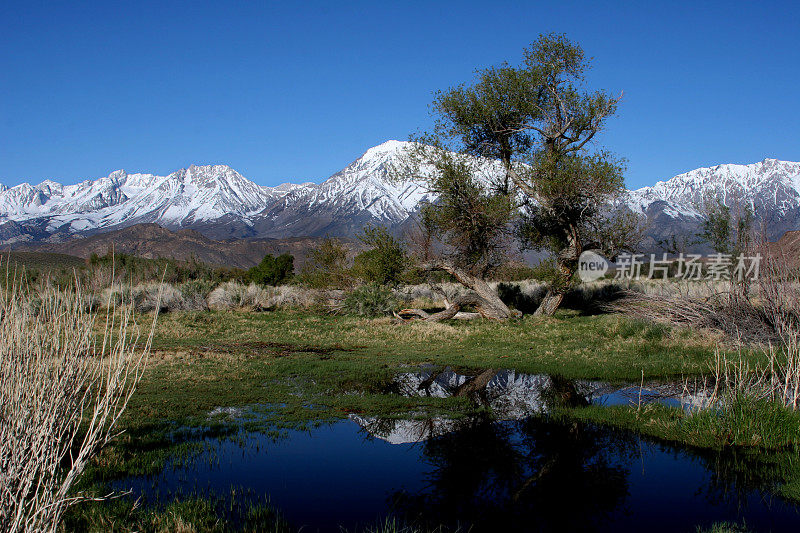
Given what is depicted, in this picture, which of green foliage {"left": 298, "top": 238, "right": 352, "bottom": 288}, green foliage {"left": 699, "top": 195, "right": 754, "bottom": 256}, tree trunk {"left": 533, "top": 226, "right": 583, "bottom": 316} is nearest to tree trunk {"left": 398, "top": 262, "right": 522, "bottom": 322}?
tree trunk {"left": 533, "top": 226, "right": 583, "bottom": 316}

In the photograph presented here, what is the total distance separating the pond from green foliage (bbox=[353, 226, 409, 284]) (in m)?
14.6

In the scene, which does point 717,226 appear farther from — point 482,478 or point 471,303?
point 482,478

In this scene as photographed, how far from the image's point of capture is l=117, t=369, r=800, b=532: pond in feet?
18.6

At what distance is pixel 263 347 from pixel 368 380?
5486 millimetres

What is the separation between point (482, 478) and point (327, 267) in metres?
23.4

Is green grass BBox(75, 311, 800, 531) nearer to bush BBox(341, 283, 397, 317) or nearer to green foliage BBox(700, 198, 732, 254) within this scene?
bush BBox(341, 283, 397, 317)

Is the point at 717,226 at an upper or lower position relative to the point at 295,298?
upper

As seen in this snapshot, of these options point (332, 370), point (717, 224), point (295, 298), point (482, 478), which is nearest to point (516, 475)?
point (482, 478)

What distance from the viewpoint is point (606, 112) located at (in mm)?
22875

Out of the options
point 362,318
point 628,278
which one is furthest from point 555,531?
point 628,278

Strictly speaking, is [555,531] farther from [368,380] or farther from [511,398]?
[368,380]

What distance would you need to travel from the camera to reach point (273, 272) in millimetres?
46656

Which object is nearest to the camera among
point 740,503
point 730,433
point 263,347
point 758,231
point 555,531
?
point 555,531

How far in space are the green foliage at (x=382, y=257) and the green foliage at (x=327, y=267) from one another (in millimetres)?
2365
